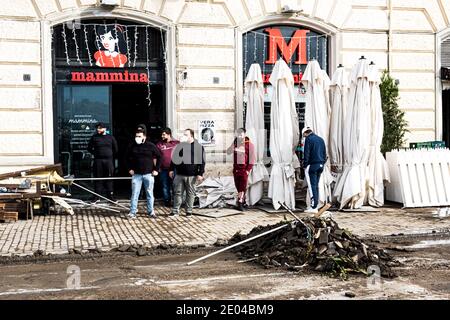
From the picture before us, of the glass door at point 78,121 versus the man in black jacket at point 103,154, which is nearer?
the man in black jacket at point 103,154

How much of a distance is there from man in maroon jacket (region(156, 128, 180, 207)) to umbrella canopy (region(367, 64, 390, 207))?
4674 millimetres

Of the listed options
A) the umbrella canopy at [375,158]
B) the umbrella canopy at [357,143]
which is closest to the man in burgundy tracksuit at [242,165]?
the umbrella canopy at [357,143]

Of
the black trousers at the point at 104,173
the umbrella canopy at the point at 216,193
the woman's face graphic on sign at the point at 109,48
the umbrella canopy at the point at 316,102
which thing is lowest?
the umbrella canopy at the point at 216,193

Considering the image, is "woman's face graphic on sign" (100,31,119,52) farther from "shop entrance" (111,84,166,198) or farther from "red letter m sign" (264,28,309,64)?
"red letter m sign" (264,28,309,64)

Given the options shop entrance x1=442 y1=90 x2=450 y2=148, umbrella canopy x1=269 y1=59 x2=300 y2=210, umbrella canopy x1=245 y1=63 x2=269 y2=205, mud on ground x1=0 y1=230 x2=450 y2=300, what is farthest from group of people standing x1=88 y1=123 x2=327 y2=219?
shop entrance x1=442 y1=90 x2=450 y2=148

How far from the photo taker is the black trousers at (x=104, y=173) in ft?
49.1

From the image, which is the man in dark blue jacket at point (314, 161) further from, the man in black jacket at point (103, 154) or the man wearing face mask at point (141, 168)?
the man in black jacket at point (103, 154)

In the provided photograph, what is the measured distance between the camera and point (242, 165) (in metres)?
14.6

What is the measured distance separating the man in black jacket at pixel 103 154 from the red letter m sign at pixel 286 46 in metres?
5.00

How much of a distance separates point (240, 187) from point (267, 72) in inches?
156

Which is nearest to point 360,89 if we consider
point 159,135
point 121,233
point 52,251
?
point 159,135

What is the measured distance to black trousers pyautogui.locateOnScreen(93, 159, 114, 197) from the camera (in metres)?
15.0
